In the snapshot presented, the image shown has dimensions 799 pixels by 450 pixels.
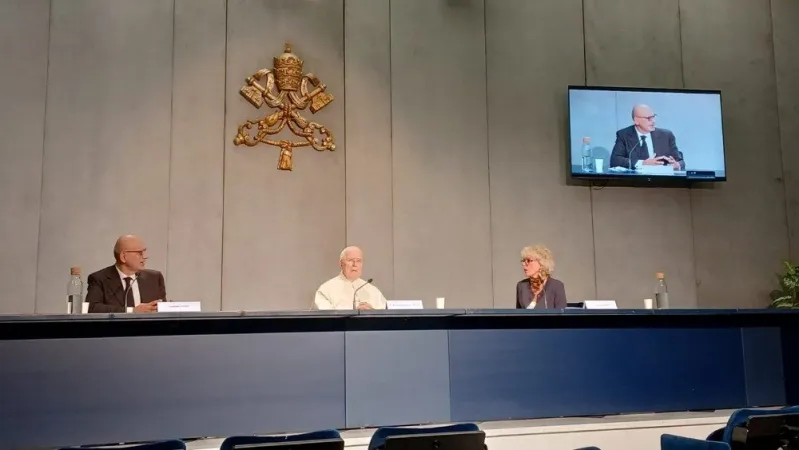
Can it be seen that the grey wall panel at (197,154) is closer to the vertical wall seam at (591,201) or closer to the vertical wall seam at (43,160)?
the vertical wall seam at (43,160)

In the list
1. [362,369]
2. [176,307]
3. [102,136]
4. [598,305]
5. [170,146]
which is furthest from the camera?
[170,146]

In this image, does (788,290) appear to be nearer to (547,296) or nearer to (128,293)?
(547,296)

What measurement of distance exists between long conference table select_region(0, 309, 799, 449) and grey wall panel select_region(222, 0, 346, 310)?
2432mm

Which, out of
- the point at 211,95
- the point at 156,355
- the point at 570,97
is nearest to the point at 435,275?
the point at 570,97

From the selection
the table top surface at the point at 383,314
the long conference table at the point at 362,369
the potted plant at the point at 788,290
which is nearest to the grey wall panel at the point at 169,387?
the long conference table at the point at 362,369

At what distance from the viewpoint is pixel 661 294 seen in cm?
559

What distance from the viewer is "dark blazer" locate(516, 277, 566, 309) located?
17.9ft

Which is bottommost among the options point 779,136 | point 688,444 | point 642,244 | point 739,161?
point 688,444

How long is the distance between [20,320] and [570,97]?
5294 mm

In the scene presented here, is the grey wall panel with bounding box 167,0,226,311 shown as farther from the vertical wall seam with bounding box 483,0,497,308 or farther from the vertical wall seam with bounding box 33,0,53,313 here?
the vertical wall seam with bounding box 483,0,497,308

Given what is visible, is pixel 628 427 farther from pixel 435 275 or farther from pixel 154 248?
pixel 154 248

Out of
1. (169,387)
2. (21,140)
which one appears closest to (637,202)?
(169,387)

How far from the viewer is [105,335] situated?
393 centimetres

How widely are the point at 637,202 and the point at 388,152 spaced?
2.69 m
